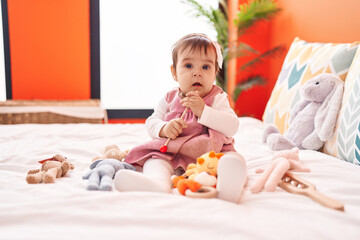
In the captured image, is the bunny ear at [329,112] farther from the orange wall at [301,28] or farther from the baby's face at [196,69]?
the orange wall at [301,28]

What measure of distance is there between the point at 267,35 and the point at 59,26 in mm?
1993

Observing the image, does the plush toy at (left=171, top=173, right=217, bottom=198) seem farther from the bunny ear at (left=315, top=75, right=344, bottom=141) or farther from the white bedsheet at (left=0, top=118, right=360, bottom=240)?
the bunny ear at (left=315, top=75, right=344, bottom=141)

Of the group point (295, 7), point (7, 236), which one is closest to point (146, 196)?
point (7, 236)

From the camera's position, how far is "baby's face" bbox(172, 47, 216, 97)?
1207 millimetres

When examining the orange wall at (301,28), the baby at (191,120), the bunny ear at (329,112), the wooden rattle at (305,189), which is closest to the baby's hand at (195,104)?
the baby at (191,120)

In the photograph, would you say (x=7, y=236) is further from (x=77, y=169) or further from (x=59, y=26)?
(x=59, y=26)

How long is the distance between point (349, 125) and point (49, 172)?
3.31 ft

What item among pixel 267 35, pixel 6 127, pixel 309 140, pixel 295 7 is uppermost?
pixel 295 7

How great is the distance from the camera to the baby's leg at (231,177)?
0.75 meters

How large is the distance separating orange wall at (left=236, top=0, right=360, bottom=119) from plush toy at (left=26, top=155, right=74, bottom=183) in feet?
5.23

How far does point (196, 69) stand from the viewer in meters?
1.21

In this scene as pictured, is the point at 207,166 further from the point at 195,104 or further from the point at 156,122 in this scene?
the point at 156,122

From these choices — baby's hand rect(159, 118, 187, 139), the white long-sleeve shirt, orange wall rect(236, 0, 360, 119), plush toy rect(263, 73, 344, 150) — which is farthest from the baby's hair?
orange wall rect(236, 0, 360, 119)

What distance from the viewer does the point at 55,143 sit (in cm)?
151
